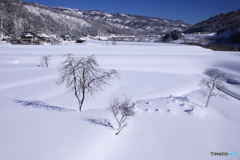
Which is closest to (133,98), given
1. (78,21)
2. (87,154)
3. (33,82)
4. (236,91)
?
(87,154)

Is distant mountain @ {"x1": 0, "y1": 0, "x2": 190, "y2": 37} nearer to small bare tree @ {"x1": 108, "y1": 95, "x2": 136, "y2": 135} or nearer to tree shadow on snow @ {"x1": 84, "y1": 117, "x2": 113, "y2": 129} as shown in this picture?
tree shadow on snow @ {"x1": 84, "y1": 117, "x2": 113, "y2": 129}

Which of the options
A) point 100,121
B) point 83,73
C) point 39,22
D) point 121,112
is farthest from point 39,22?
point 121,112

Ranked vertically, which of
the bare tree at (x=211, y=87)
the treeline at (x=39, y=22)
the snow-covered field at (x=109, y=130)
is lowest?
the snow-covered field at (x=109, y=130)

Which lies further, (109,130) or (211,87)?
(211,87)

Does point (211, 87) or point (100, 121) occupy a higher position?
point (211, 87)

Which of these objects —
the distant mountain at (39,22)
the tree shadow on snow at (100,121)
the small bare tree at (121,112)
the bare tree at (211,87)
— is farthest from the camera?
the distant mountain at (39,22)

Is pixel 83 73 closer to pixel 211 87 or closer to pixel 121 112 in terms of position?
pixel 121 112

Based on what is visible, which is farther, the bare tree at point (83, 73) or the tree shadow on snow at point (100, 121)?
the bare tree at point (83, 73)

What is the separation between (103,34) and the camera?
140625 mm

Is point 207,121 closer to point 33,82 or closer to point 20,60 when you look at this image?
point 33,82

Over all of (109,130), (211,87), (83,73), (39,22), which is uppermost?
(39,22)

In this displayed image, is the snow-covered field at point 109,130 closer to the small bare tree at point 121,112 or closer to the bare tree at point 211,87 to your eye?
the small bare tree at point 121,112

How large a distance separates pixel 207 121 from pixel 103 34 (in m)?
144

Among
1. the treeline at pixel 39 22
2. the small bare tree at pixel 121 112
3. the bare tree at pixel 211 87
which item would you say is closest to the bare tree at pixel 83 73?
the small bare tree at pixel 121 112
